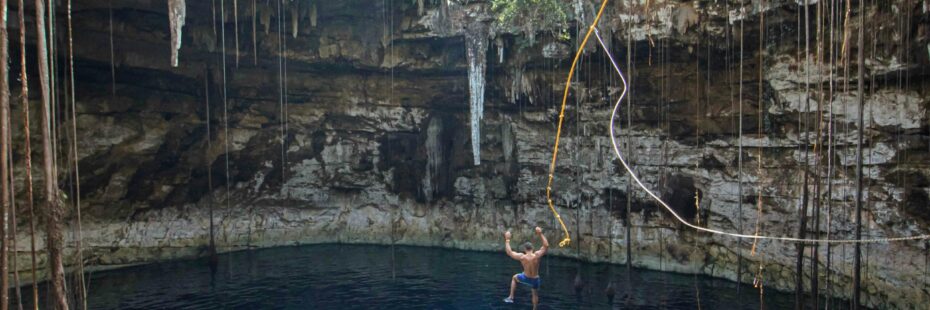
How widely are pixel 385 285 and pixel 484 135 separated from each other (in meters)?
6.66

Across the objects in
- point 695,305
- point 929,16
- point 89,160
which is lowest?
point 695,305

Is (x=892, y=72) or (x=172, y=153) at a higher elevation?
(x=892, y=72)

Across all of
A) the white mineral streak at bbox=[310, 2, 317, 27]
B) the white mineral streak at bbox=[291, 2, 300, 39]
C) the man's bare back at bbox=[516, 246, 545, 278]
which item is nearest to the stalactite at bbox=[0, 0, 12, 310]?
the man's bare back at bbox=[516, 246, 545, 278]

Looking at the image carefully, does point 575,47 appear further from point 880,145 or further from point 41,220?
point 41,220

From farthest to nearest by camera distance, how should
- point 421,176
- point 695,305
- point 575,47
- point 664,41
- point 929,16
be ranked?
1. point 421,176
2. point 575,47
3. point 664,41
4. point 695,305
5. point 929,16

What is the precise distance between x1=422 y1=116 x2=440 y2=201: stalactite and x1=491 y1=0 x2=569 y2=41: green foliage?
532cm

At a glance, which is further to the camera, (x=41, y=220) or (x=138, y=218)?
(x=138, y=218)

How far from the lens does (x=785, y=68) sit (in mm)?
13836

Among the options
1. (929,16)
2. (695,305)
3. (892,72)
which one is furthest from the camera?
(695,305)

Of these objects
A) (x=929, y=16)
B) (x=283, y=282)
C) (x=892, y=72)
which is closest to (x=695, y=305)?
(x=892, y=72)

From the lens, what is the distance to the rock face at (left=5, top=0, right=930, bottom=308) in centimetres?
1251

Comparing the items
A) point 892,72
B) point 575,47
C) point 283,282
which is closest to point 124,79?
point 283,282

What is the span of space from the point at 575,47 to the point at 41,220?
14317 mm

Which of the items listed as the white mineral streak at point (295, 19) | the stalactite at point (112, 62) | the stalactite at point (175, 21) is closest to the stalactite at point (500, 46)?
the white mineral streak at point (295, 19)
